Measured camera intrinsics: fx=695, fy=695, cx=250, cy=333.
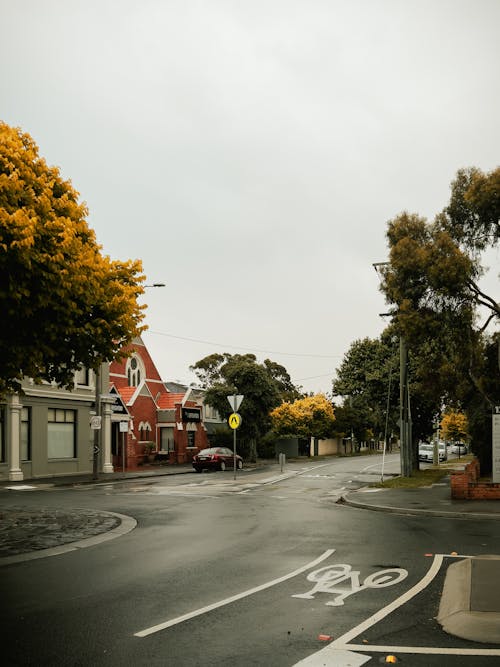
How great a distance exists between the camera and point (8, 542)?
1220 centimetres

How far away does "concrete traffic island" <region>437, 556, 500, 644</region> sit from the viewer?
239 inches

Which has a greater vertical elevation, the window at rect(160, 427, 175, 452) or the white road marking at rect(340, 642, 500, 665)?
the white road marking at rect(340, 642, 500, 665)

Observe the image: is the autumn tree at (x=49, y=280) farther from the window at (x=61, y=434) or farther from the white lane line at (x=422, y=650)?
the window at (x=61, y=434)

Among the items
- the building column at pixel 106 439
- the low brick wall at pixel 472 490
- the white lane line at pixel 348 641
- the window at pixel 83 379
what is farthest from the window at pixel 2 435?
the white lane line at pixel 348 641

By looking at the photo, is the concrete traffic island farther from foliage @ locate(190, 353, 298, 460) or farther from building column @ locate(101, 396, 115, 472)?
foliage @ locate(190, 353, 298, 460)

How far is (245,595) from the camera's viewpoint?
305 inches

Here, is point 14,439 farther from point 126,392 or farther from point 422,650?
point 422,650

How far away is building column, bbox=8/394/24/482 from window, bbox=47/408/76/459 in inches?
123

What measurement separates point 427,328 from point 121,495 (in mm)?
10877

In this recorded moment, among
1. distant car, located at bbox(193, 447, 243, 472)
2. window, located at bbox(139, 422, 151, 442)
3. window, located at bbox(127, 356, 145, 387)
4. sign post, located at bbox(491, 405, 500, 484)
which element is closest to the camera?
sign post, located at bbox(491, 405, 500, 484)

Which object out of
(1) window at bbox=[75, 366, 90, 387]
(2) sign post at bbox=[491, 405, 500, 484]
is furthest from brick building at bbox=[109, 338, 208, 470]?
(2) sign post at bbox=[491, 405, 500, 484]

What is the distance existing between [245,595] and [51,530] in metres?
7.08

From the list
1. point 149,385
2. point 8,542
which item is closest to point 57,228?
point 8,542

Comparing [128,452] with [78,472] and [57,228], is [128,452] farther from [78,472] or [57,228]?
[57,228]
